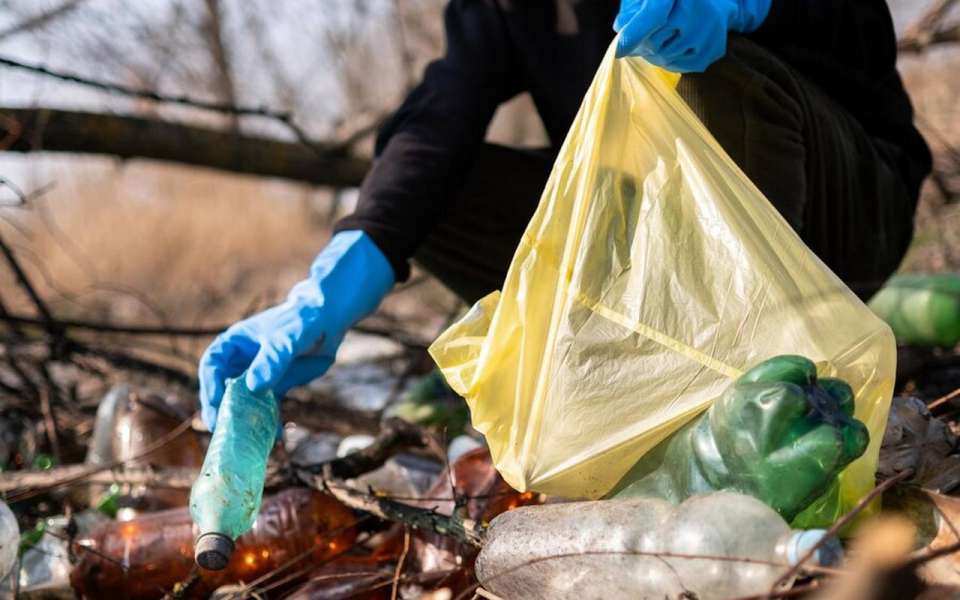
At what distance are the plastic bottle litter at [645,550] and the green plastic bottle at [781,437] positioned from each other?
0.16 ft

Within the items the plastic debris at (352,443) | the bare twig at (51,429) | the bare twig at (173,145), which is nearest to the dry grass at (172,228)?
the bare twig at (173,145)

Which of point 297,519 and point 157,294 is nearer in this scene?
point 297,519

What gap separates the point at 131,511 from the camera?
159cm

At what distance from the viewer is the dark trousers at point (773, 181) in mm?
1393

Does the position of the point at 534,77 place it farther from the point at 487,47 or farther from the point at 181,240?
the point at 181,240

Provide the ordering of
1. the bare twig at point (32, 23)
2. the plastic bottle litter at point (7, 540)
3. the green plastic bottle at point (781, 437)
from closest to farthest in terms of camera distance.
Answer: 1. the green plastic bottle at point (781, 437)
2. the plastic bottle litter at point (7, 540)
3. the bare twig at point (32, 23)

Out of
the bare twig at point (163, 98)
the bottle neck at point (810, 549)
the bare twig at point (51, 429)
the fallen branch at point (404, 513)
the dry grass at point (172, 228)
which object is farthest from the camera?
the dry grass at point (172, 228)

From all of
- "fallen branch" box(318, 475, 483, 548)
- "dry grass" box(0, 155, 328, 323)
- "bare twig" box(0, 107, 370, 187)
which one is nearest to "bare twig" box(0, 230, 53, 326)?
"bare twig" box(0, 107, 370, 187)

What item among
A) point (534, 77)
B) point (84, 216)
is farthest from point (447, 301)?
point (84, 216)

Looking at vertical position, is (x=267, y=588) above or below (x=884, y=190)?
below

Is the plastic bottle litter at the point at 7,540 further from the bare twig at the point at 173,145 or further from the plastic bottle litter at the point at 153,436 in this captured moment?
the bare twig at the point at 173,145

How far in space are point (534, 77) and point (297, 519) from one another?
887mm

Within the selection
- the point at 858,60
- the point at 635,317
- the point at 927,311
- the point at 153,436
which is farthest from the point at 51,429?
the point at 927,311

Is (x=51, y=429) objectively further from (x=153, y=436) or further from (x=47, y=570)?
(x=47, y=570)
